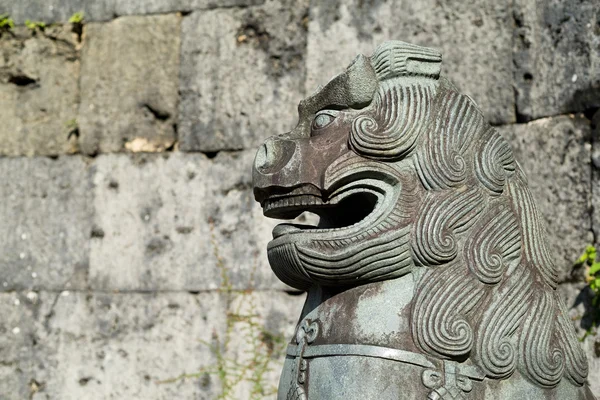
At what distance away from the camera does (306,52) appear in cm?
571

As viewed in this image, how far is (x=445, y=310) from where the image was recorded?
116 inches

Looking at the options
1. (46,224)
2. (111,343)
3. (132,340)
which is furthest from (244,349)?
(46,224)

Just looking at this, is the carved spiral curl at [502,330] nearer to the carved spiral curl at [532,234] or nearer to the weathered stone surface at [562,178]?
the carved spiral curl at [532,234]

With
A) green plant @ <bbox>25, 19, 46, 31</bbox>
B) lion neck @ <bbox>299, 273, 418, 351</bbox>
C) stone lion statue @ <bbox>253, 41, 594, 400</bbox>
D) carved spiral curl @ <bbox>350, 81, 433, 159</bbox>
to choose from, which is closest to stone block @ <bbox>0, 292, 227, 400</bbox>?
green plant @ <bbox>25, 19, 46, 31</bbox>

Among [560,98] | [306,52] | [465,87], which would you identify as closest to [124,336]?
[306,52]

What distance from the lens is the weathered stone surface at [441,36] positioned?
16.9 feet

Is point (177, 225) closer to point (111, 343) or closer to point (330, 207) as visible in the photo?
point (111, 343)

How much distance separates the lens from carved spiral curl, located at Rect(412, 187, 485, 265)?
2990 mm

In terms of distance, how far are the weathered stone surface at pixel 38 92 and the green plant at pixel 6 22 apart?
0.16 feet

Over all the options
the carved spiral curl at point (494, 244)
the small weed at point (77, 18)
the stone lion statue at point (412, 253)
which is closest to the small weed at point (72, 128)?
the small weed at point (77, 18)

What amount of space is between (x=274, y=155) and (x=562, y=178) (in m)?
2.07

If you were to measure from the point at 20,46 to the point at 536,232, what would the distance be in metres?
4.21

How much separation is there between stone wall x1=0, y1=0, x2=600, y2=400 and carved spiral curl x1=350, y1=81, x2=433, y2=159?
1978 mm

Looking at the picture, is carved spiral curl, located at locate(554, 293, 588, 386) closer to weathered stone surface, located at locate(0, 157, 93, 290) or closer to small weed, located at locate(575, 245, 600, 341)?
small weed, located at locate(575, 245, 600, 341)
